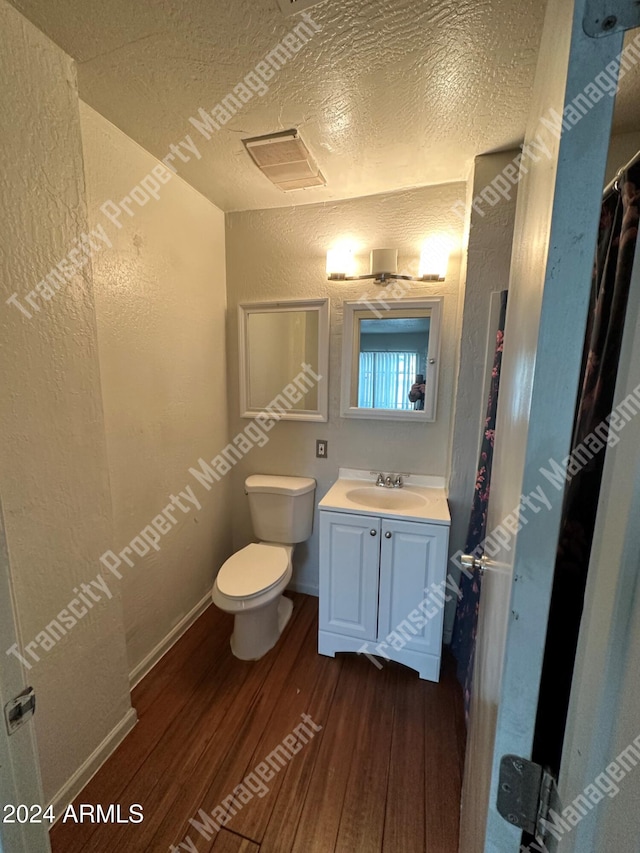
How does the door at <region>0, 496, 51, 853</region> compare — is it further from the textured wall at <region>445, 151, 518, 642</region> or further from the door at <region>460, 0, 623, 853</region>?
the textured wall at <region>445, 151, 518, 642</region>

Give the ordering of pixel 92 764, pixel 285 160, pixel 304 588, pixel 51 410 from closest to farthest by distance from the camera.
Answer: pixel 51 410 → pixel 92 764 → pixel 285 160 → pixel 304 588

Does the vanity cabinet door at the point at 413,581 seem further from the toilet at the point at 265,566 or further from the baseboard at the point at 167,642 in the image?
the baseboard at the point at 167,642

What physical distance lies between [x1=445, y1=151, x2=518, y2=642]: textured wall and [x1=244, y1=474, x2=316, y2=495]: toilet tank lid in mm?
822

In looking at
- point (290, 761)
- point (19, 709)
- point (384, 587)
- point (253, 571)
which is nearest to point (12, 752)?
point (19, 709)

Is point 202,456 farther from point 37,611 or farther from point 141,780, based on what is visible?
point 141,780

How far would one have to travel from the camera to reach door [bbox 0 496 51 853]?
577mm

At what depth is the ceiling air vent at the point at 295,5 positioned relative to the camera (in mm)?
913

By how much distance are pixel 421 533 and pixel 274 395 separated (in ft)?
3.89

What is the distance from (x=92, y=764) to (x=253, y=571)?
2.85 feet

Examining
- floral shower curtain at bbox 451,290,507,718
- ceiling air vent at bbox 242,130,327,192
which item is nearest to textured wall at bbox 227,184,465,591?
ceiling air vent at bbox 242,130,327,192

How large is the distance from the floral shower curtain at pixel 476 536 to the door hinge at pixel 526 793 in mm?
1015

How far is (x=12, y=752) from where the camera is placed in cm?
59

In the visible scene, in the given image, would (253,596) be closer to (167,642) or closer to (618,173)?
(167,642)

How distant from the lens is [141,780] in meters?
1.24
